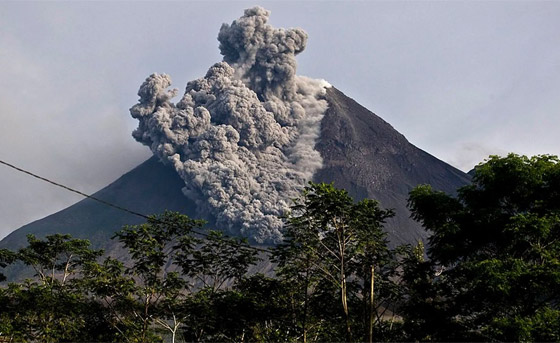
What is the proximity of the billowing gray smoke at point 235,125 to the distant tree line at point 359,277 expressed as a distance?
4620 inches

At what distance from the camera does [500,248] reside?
22172 millimetres

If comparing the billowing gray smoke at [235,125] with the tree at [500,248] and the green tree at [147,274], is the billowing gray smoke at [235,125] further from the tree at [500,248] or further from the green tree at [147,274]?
the tree at [500,248]

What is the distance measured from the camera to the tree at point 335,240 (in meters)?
21.6

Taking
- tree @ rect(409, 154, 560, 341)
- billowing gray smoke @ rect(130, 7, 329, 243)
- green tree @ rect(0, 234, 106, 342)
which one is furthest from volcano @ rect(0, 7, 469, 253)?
tree @ rect(409, 154, 560, 341)

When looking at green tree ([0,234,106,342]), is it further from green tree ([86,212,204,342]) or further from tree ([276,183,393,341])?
tree ([276,183,393,341])

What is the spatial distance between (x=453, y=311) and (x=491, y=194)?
5.42 meters

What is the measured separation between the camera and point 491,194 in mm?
23281

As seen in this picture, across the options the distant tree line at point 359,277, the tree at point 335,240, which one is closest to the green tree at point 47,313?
the distant tree line at point 359,277

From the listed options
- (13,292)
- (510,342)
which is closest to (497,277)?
(510,342)

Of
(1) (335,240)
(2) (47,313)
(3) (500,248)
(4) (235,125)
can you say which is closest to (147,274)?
(2) (47,313)

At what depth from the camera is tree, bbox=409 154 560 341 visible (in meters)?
18.5

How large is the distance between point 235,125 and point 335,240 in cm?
13710

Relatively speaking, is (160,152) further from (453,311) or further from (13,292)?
(453,311)

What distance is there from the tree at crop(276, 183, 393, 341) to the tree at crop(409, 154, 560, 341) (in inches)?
98.9
